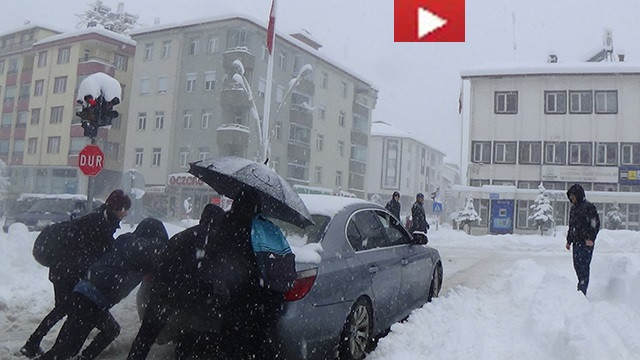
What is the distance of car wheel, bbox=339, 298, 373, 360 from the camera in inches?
185

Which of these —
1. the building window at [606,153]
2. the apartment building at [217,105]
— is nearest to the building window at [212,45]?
the apartment building at [217,105]

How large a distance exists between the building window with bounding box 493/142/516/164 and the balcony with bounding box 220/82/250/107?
17.6 meters

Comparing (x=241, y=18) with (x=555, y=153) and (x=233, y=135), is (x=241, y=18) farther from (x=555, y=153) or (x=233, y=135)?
(x=555, y=153)

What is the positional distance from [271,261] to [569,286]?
5.26 metres

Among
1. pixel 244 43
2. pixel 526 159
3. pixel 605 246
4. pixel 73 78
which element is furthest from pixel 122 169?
pixel 605 246

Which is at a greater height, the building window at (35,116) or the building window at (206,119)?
the building window at (35,116)

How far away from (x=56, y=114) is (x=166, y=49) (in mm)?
12789

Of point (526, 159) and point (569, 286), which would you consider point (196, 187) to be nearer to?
point (526, 159)

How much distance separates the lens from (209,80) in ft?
136

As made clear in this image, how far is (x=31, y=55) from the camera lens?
171ft

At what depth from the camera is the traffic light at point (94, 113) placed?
32.9ft

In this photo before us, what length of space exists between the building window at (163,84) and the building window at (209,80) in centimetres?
395

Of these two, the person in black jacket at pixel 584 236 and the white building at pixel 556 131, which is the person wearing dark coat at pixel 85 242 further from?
the white building at pixel 556 131

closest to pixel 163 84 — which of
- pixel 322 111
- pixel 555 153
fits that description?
pixel 322 111
